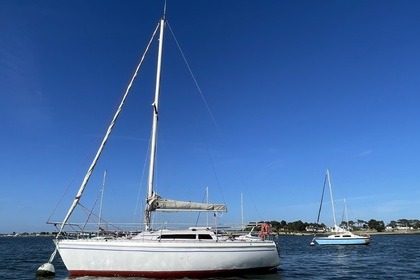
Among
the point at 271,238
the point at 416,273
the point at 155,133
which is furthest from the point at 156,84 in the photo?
the point at 416,273

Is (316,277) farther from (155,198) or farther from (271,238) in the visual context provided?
(155,198)

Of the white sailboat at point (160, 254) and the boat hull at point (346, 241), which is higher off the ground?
the boat hull at point (346, 241)

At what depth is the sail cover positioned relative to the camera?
22.1 meters

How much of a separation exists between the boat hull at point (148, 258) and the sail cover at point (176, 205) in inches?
106

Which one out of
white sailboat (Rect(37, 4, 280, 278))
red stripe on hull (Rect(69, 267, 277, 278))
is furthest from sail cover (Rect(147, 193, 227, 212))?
red stripe on hull (Rect(69, 267, 277, 278))

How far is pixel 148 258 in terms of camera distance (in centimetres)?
1973

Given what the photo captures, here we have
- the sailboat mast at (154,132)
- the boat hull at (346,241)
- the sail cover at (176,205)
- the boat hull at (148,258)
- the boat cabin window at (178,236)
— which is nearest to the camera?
the boat hull at (148,258)

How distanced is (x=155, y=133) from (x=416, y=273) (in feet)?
61.7

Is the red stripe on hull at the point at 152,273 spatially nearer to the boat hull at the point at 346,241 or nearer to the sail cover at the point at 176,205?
the sail cover at the point at 176,205

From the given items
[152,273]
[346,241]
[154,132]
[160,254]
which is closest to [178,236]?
[160,254]

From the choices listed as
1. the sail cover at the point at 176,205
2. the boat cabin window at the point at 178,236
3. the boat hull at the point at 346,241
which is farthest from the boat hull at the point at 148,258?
the boat hull at the point at 346,241

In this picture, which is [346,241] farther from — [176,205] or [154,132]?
[154,132]

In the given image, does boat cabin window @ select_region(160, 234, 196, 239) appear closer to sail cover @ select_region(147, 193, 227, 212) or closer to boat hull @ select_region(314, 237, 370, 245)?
sail cover @ select_region(147, 193, 227, 212)

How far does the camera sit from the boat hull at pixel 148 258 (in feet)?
64.9
